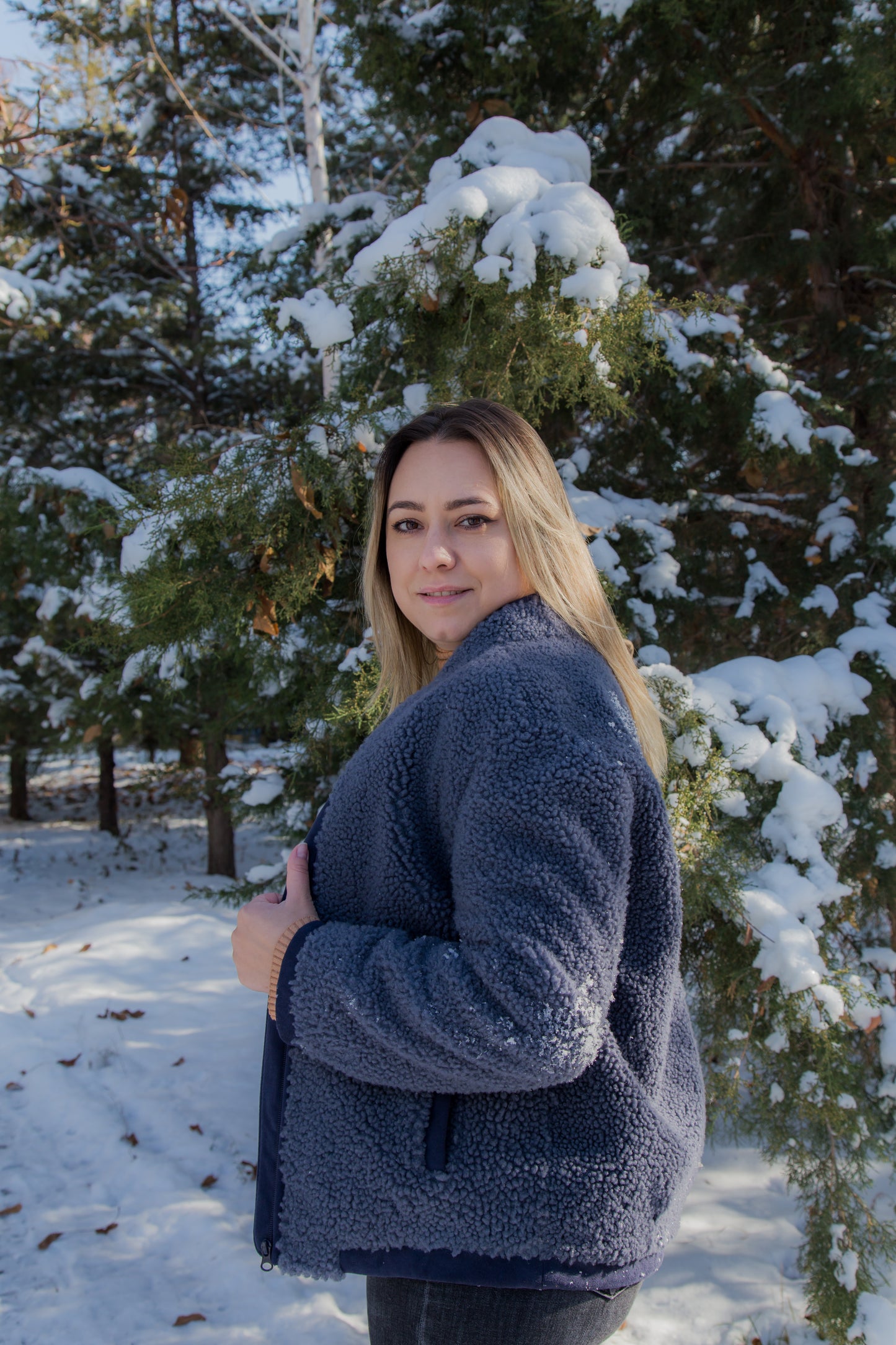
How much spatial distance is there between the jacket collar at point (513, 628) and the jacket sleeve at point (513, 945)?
0.17 meters

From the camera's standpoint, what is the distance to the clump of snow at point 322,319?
8.50 feet

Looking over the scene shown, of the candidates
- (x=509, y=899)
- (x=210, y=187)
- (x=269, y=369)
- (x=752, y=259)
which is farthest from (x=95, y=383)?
(x=509, y=899)

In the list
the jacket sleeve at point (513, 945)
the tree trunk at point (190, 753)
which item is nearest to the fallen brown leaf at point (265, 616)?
the jacket sleeve at point (513, 945)

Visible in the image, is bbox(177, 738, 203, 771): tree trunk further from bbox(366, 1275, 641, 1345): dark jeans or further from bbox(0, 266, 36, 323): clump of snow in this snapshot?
bbox(366, 1275, 641, 1345): dark jeans

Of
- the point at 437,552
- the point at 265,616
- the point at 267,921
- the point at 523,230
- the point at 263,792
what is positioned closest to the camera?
the point at 267,921

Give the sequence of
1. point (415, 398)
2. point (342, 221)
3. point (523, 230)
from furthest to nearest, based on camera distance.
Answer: point (342, 221) < point (415, 398) < point (523, 230)

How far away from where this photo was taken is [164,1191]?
3342 millimetres

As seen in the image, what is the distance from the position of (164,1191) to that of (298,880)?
9.42 ft

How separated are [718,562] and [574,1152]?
3.31 metres

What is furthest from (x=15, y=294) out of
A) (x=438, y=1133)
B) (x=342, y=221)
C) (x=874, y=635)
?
(x=438, y=1133)

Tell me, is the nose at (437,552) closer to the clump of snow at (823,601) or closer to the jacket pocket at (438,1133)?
the jacket pocket at (438,1133)

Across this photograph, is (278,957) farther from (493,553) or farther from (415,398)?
(415,398)

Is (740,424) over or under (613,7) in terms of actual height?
under

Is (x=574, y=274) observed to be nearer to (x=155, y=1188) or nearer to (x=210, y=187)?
(x=155, y=1188)
